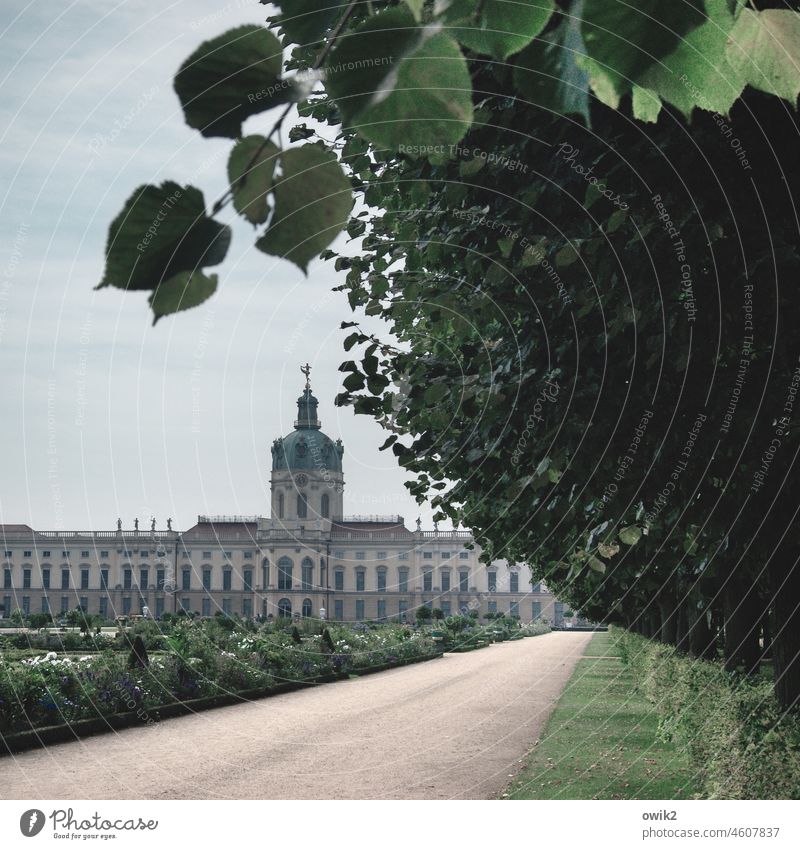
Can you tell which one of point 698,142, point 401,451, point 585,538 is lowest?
point 585,538

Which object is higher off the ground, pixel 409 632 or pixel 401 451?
pixel 401 451

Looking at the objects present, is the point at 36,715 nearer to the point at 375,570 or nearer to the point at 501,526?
the point at 501,526

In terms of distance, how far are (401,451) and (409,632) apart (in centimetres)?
2801

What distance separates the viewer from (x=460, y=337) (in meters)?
6.35

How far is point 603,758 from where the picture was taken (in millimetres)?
10180

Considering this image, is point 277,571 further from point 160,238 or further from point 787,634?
point 160,238

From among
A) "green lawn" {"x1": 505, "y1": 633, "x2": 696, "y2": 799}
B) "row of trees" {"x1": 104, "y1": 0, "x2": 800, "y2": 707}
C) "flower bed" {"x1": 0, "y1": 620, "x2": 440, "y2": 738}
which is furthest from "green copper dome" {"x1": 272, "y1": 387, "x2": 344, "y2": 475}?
"flower bed" {"x1": 0, "y1": 620, "x2": 440, "y2": 738}

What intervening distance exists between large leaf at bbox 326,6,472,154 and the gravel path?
8588 millimetres

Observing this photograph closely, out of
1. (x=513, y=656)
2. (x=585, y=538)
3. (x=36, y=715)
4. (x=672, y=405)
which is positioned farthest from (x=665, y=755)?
(x=513, y=656)

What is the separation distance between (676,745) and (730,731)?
9.76 ft

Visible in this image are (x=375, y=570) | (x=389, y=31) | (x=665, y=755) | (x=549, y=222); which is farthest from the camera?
(x=375, y=570)

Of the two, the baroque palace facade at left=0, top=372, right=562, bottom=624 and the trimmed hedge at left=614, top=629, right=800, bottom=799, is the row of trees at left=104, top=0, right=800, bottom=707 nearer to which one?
the trimmed hedge at left=614, top=629, right=800, bottom=799

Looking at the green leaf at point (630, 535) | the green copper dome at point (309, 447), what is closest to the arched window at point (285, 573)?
the green copper dome at point (309, 447)

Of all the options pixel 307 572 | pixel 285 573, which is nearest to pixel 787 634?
pixel 285 573
